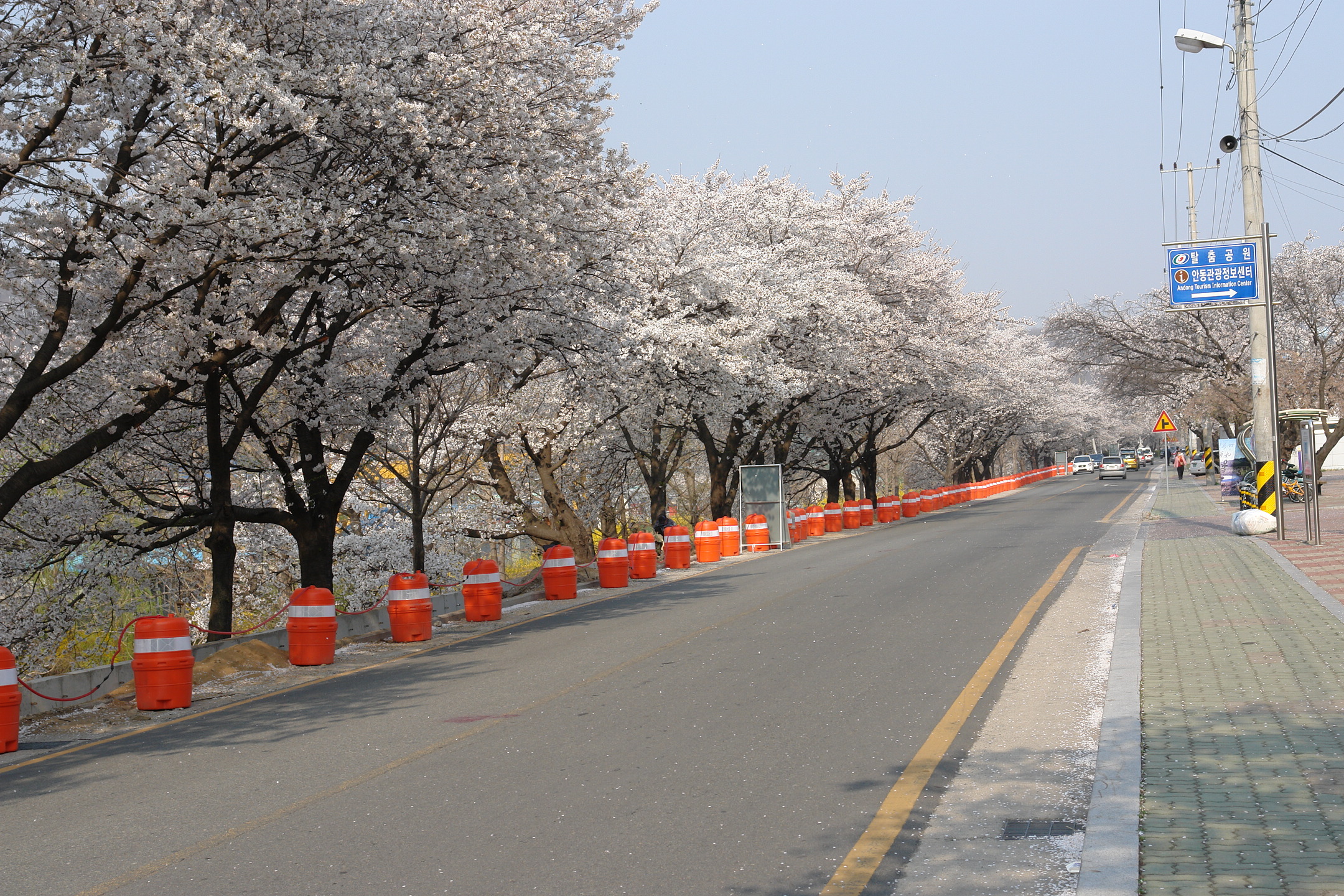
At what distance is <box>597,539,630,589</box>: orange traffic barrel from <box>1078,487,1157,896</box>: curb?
10949mm

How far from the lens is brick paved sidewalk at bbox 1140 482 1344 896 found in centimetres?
467

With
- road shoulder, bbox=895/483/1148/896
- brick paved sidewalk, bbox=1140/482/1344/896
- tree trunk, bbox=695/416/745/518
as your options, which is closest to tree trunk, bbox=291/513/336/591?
road shoulder, bbox=895/483/1148/896

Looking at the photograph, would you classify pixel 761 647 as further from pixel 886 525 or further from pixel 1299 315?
pixel 1299 315

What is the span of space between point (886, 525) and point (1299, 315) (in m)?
18.5

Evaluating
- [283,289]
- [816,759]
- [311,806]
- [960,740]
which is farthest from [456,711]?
[283,289]

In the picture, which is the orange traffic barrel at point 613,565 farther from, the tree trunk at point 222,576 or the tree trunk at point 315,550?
the tree trunk at point 222,576

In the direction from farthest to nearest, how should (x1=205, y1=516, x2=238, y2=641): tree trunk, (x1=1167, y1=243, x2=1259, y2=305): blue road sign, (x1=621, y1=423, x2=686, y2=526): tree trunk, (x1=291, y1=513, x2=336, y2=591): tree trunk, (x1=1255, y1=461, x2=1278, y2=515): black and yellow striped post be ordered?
(x1=621, y1=423, x2=686, y2=526): tree trunk < (x1=1167, y1=243, x2=1259, y2=305): blue road sign < (x1=1255, y1=461, x2=1278, y2=515): black and yellow striped post < (x1=291, y1=513, x2=336, y2=591): tree trunk < (x1=205, y1=516, x2=238, y2=641): tree trunk

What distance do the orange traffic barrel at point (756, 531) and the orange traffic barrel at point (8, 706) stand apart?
65.9 ft

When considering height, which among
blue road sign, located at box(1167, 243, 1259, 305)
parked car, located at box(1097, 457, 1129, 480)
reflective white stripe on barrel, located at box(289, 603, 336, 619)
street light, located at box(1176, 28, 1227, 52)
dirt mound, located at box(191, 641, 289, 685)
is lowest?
dirt mound, located at box(191, 641, 289, 685)

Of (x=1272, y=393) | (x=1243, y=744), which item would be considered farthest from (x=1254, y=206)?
(x=1243, y=744)

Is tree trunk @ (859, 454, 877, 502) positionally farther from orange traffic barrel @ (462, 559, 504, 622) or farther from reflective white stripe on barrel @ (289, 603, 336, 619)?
reflective white stripe on barrel @ (289, 603, 336, 619)

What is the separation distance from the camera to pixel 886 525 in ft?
122

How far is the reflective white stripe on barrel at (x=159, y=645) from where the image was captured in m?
10.1

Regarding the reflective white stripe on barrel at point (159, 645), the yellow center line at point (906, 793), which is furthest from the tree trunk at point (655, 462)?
the yellow center line at point (906, 793)
